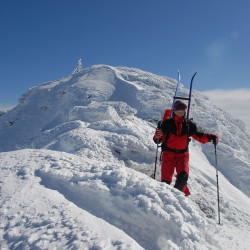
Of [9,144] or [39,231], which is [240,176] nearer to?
[39,231]

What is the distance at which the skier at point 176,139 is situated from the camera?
7852 mm

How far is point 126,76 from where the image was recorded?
2916 centimetres

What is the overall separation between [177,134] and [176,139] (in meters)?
0.13

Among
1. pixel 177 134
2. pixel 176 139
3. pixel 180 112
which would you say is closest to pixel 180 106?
pixel 180 112

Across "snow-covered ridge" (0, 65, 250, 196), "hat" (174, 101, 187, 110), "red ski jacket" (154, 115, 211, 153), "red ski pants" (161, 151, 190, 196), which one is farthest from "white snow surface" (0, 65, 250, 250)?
"hat" (174, 101, 187, 110)

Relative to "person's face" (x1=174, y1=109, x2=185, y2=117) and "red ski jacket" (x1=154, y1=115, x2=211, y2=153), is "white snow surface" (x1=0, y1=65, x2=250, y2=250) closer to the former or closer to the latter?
"red ski jacket" (x1=154, y1=115, x2=211, y2=153)

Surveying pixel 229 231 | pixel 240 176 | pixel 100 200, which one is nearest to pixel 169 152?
pixel 229 231

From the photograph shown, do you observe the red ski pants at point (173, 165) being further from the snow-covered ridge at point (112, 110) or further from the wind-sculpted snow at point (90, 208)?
the snow-covered ridge at point (112, 110)

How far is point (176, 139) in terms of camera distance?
797 cm

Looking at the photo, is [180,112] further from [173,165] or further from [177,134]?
[173,165]

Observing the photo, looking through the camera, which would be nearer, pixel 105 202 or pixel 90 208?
pixel 90 208

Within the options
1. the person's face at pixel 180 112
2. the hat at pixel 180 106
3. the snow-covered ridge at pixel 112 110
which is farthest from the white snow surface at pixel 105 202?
the hat at pixel 180 106

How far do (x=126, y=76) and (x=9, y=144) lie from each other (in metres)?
11.4

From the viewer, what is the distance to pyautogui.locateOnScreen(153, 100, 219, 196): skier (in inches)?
309
